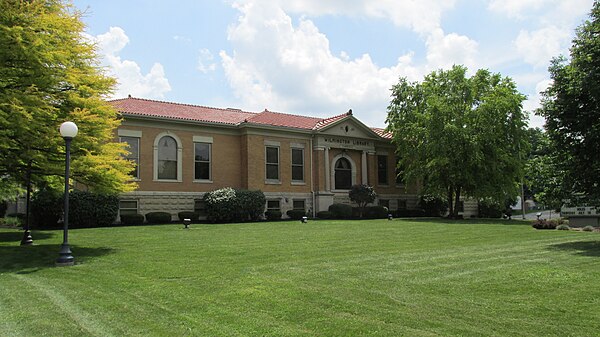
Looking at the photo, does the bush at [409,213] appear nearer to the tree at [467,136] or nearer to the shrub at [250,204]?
the tree at [467,136]

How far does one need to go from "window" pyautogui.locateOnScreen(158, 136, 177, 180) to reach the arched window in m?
12.5

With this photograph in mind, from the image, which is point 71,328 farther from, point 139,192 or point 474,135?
point 474,135

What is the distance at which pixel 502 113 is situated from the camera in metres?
32.5

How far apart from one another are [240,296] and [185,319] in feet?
4.68

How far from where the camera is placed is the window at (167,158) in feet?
98.3

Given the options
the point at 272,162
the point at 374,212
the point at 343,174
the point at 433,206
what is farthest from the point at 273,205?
the point at 433,206

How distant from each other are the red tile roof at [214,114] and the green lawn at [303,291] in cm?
1647

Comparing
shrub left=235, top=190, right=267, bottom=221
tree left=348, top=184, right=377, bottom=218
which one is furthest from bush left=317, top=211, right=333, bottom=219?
shrub left=235, top=190, right=267, bottom=221

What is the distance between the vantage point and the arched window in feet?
123

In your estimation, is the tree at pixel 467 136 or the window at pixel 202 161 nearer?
the window at pixel 202 161

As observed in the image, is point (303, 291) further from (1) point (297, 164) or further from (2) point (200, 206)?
(1) point (297, 164)

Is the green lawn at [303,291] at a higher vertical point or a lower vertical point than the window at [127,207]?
lower

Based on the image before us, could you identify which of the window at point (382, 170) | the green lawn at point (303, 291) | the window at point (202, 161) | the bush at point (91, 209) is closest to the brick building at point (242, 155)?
the window at point (202, 161)

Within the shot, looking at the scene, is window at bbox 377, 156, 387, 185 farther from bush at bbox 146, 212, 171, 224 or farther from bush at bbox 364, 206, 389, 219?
bush at bbox 146, 212, 171, 224
